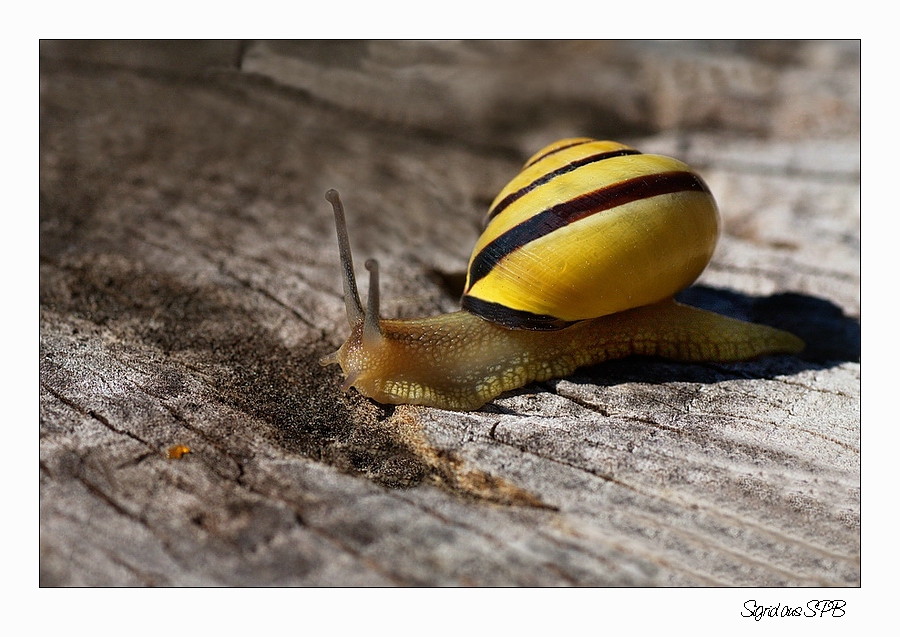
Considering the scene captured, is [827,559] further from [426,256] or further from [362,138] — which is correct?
[362,138]

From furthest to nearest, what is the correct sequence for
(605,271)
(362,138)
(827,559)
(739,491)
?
(362,138), (605,271), (739,491), (827,559)

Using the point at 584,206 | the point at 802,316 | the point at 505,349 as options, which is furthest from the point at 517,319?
the point at 802,316

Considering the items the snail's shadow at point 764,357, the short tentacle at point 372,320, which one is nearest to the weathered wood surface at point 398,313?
the snail's shadow at point 764,357

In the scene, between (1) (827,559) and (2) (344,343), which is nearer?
(1) (827,559)

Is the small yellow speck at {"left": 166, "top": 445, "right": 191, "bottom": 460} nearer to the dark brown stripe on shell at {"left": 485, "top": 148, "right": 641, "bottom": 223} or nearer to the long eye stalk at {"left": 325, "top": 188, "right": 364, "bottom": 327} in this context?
the long eye stalk at {"left": 325, "top": 188, "right": 364, "bottom": 327}

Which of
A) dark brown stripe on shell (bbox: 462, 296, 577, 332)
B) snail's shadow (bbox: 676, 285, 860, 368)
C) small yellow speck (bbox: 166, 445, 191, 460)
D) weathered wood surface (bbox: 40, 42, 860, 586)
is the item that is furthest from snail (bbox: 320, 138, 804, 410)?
small yellow speck (bbox: 166, 445, 191, 460)

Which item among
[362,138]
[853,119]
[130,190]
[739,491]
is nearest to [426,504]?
[739,491]

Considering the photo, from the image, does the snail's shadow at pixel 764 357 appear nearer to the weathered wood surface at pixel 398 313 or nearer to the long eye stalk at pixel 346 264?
the weathered wood surface at pixel 398 313
